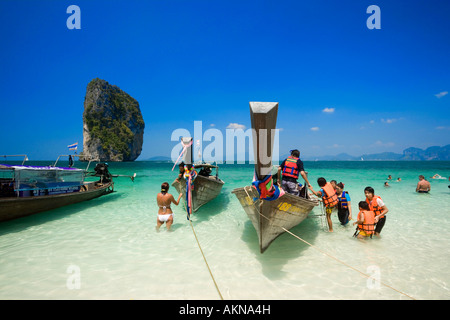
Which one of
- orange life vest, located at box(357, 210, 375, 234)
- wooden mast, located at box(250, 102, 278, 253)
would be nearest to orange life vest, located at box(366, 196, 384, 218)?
orange life vest, located at box(357, 210, 375, 234)

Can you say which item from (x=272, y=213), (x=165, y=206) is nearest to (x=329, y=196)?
(x=272, y=213)

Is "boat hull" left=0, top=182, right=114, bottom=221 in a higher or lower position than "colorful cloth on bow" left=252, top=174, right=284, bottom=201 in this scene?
lower

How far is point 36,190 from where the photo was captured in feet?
27.3

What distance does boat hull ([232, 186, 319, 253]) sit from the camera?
468 centimetres

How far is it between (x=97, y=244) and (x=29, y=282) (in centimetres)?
203

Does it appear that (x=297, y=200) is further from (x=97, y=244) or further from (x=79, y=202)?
(x=79, y=202)

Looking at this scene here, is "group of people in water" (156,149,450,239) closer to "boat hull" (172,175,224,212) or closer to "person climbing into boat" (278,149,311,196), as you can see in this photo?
"person climbing into boat" (278,149,311,196)

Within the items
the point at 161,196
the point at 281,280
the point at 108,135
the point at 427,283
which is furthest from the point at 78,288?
the point at 108,135

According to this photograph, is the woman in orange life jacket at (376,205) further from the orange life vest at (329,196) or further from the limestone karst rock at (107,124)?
the limestone karst rock at (107,124)

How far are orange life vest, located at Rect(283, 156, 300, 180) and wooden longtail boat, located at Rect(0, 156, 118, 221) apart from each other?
9708mm

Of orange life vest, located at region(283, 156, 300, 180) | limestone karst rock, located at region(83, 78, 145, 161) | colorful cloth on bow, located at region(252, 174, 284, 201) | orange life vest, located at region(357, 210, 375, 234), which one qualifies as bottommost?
orange life vest, located at region(357, 210, 375, 234)

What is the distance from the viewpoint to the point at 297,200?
5.22 meters

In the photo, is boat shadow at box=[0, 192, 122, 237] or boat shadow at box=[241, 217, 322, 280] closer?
boat shadow at box=[241, 217, 322, 280]

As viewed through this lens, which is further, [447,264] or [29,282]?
[447,264]
